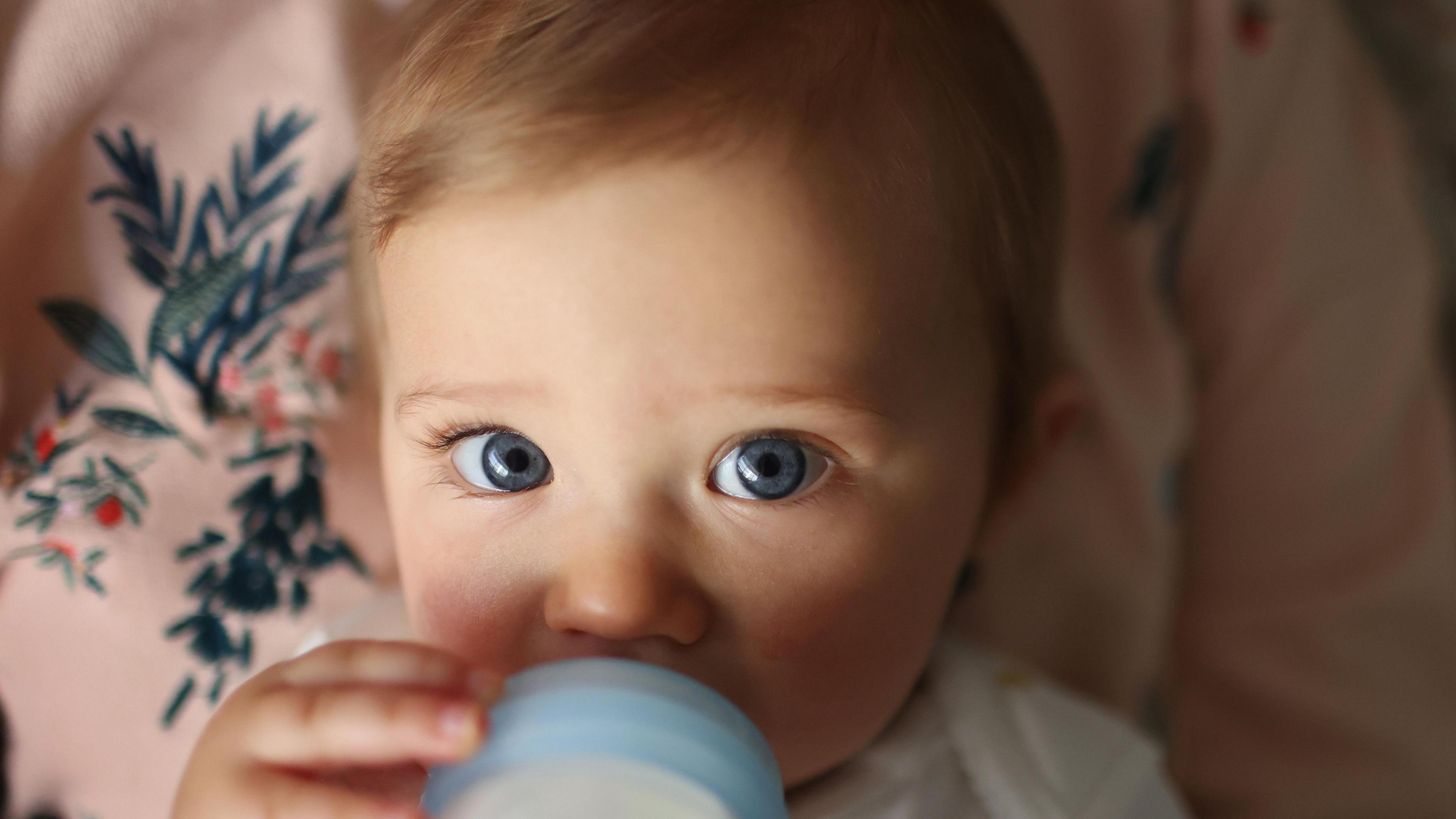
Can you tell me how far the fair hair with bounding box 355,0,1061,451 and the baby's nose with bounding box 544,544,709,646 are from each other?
221 millimetres

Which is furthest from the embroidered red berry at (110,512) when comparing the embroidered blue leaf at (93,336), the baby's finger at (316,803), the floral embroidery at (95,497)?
the baby's finger at (316,803)

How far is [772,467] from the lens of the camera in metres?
0.69

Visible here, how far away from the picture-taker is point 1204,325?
119 centimetres

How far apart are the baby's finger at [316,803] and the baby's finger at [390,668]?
0.05 metres

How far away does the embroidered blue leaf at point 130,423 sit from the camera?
90 cm

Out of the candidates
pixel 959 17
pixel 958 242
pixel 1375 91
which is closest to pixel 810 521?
pixel 958 242

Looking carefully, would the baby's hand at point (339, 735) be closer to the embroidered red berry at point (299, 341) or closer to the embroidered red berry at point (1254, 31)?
the embroidered red berry at point (299, 341)

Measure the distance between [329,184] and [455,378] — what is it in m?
0.35

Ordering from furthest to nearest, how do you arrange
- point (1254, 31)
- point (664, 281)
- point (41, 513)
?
point (1254, 31) → point (41, 513) → point (664, 281)

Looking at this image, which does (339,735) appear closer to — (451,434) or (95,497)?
(451,434)

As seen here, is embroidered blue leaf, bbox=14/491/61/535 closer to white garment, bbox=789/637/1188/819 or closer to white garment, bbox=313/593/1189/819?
white garment, bbox=313/593/1189/819

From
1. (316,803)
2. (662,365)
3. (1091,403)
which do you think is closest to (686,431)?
(662,365)

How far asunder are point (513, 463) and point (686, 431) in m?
0.13

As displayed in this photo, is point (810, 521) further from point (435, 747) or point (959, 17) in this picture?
point (959, 17)
